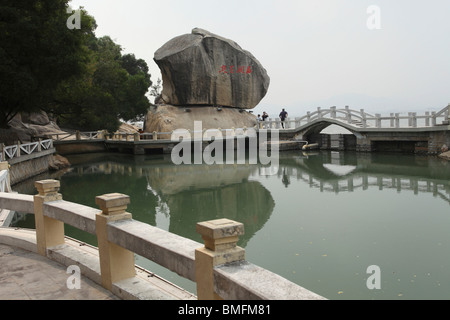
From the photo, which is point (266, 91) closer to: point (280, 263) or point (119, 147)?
point (119, 147)

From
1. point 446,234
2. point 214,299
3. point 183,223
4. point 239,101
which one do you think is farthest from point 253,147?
point 214,299

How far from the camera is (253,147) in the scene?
26.0 m

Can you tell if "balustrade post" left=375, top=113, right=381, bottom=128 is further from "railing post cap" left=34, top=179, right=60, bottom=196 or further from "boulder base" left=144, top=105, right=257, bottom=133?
"railing post cap" left=34, top=179, right=60, bottom=196

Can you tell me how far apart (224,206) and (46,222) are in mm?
6777

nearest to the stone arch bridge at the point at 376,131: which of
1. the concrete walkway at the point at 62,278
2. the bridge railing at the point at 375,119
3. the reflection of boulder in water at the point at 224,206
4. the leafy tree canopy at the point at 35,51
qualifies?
the bridge railing at the point at 375,119

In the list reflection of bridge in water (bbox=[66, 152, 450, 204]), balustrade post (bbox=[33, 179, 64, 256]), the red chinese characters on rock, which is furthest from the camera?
the red chinese characters on rock

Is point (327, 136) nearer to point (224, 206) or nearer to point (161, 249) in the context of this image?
point (224, 206)

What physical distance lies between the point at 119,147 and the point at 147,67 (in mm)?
18016

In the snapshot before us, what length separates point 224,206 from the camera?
1077cm

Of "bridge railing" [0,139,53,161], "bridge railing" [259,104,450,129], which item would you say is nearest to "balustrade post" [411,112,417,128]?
"bridge railing" [259,104,450,129]

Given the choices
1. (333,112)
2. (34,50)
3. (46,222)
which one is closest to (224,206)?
(46,222)

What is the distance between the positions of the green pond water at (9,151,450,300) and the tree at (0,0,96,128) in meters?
3.55

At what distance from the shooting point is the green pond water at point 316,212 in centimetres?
557

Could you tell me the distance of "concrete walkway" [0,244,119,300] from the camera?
11.0ft
